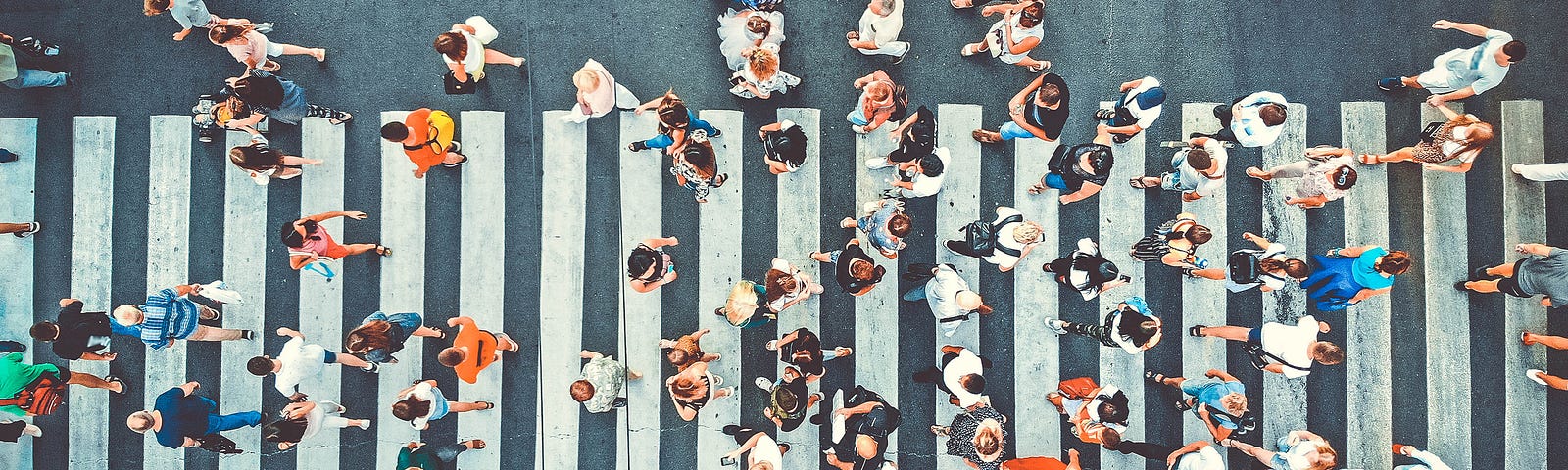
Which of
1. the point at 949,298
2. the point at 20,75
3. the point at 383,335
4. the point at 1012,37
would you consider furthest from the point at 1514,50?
the point at 20,75

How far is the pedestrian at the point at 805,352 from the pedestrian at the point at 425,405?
3.14 meters

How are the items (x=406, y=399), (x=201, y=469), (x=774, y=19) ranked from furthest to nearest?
(x=201, y=469) → (x=774, y=19) → (x=406, y=399)

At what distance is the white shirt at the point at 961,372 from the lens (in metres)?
6.95

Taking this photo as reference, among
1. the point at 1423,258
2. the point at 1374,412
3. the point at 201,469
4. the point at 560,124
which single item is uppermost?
the point at 560,124

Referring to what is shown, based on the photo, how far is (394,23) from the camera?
782cm

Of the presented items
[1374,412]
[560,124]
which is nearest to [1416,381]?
[1374,412]

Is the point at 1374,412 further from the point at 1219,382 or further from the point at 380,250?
the point at 380,250

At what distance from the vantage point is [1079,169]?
6.73 metres

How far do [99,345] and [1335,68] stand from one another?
41.0ft

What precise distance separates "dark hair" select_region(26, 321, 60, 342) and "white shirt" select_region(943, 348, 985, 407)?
7785 mm

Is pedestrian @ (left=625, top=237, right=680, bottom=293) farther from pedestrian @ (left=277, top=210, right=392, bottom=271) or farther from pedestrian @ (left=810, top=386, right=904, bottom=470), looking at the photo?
pedestrian @ (left=277, top=210, right=392, bottom=271)

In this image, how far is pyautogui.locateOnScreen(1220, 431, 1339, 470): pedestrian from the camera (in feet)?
22.0

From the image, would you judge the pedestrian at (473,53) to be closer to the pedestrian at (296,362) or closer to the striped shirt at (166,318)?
the pedestrian at (296,362)

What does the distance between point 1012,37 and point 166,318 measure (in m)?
8.30
